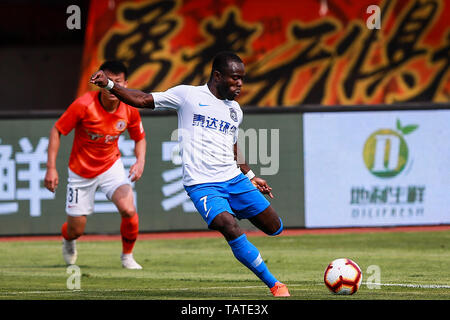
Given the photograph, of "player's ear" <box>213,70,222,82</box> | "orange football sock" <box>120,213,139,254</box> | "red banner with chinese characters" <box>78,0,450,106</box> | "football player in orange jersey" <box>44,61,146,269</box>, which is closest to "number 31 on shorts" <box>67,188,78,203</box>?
"football player in orange jersey" <box>44,61,146,269</box>

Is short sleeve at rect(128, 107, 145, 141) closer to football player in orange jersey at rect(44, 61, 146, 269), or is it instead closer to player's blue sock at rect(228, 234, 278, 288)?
football player in orange jersey at rect(44, 61, 146, 269)

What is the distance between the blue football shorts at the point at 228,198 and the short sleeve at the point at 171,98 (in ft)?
2.50

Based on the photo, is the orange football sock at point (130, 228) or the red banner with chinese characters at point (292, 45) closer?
the orange football sock at point (130, 228)

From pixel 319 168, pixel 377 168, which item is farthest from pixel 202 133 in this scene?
pixel 377 168

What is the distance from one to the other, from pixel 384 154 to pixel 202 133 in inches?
323

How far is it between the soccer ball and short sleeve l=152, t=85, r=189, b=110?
6.65 ft

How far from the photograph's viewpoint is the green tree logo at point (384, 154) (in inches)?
634

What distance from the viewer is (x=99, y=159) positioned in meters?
11.4

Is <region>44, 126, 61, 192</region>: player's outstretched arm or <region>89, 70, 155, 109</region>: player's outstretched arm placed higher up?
<region>89, 70, 155, 109</region>: player's outstretched arm

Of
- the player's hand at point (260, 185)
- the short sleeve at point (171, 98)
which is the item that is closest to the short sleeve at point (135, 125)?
the player's hand at point (260, 185)

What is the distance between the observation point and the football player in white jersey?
8.23 metres

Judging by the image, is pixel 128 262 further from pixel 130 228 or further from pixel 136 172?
pixel 136 172

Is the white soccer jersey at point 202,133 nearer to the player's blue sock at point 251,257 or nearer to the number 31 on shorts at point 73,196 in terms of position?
the player's blue sock at point 251,257

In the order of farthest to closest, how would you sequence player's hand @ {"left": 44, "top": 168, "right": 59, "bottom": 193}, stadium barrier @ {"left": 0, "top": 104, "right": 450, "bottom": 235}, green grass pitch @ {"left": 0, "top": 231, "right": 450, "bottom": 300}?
1. stadium barrier @ {"left": 0, "top": 104, "right": 450, "bottom": 235}
2. player's hand @ {"left": 44, "top": 168, "right": 59, "bottom": 193}
3. green grass pitch @ {"left": 0, "top": 231, "right": 450, "bottom": 300}
